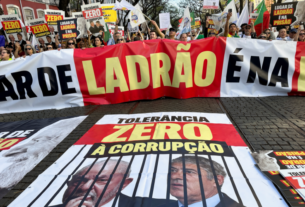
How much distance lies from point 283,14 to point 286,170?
630 centimetres

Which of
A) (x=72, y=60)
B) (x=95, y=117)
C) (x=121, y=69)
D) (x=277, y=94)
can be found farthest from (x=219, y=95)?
(x=72, y=60)

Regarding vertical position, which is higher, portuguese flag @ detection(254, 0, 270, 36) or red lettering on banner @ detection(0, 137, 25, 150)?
portuguese flag @ detection(254, 0, 270, 36)

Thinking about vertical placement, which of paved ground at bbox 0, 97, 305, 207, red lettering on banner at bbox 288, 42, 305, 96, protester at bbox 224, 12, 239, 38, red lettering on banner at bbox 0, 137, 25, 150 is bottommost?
paved ground at bbox 0, 97, 305, 207

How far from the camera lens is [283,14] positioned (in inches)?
263

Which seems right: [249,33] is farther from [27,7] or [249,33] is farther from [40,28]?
[27,7]

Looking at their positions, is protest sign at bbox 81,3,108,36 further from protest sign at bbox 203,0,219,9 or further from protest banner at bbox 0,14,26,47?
protest sign at bbox 203,0,219,9

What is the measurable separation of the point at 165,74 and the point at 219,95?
162 centimetres

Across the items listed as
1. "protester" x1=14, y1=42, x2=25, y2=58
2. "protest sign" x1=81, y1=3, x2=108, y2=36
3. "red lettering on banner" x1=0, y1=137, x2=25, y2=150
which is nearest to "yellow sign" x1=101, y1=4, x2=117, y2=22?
"protest sign" x1=81, y1=3, x2=108, y2=36

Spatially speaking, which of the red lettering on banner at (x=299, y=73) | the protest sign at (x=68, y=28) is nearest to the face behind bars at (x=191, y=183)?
the red lettering on banner at (x=299, y=73)

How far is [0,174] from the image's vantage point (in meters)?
2.71

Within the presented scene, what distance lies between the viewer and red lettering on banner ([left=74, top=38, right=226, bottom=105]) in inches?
215

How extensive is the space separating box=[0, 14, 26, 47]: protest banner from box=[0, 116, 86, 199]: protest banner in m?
4.77

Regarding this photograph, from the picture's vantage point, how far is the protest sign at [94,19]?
6.54 meters

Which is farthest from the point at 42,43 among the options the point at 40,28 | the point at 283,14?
the point at 283,14
